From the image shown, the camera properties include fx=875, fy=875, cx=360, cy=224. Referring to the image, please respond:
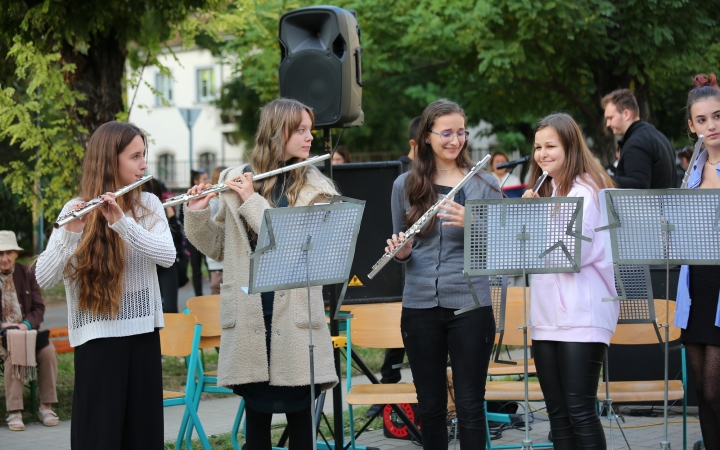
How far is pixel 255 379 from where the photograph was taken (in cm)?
368

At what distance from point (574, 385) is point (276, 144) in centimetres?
166

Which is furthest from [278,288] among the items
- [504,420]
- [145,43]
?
[145,43]

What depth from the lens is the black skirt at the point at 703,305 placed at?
12.4ft

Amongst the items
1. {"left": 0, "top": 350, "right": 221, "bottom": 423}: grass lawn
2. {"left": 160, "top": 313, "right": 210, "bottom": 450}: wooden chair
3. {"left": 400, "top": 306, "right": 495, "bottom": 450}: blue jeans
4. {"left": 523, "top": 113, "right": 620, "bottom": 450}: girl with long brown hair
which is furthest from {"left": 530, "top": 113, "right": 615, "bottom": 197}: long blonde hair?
{"left": 0, "top": 350, "right": 221, "bottom": 423}: grass lawn

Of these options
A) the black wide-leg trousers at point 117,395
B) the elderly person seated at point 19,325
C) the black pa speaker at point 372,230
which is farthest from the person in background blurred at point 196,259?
the black wide-leg trousers at point 117,395

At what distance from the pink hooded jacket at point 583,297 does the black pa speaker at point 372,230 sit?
1.82 meters

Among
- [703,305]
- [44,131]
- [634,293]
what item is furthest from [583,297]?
[44,131]

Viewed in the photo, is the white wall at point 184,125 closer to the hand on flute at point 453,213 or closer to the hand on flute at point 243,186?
the hand on flute at point 243,186

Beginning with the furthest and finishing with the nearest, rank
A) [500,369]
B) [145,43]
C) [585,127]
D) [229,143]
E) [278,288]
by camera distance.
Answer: [229,143] < [585,127] < [145,43] < [500,369] < [278,288]

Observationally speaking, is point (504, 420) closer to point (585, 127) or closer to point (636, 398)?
point (636, 398)

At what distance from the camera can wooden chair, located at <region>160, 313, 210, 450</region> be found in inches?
195

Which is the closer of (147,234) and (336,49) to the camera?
(147,234)

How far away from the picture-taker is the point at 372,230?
18.4 feet

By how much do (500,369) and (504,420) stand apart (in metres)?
0.45
